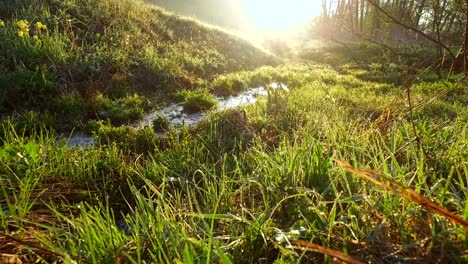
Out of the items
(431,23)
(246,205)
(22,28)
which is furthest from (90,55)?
(431,23)

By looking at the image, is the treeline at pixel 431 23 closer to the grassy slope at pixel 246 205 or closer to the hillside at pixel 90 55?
the grassy slope at pixel 246 205

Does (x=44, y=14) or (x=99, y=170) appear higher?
(x=44, y=14)

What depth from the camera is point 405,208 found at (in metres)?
1.80

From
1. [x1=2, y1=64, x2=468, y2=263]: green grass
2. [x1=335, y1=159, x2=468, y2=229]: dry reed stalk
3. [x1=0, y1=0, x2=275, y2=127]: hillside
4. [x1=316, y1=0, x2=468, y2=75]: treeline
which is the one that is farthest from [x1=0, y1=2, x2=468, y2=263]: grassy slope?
[x1=0, y1=0, x2=275, y2=127]: hillside

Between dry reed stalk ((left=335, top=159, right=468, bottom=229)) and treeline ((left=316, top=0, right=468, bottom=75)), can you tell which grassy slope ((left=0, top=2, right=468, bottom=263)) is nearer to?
dry reed stalk ((left=335, top=159, right=468, bottom=229))

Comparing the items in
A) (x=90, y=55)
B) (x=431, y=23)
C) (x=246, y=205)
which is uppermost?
(x=431, y=23)

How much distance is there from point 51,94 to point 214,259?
6.13m

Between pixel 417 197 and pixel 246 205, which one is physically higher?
pixel 417 197

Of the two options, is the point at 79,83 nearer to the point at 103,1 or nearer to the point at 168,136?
the point at 168,136

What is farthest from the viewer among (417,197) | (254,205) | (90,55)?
(90,55)

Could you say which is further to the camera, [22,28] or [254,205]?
[22,28]

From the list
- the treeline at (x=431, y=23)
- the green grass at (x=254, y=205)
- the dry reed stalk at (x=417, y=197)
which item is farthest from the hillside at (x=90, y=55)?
the dry reed stalk at (x=417, y=197)

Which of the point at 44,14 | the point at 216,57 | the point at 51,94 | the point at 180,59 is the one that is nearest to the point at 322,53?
the point at 216,57

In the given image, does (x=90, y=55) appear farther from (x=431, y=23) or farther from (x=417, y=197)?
(x=417, y=197)
